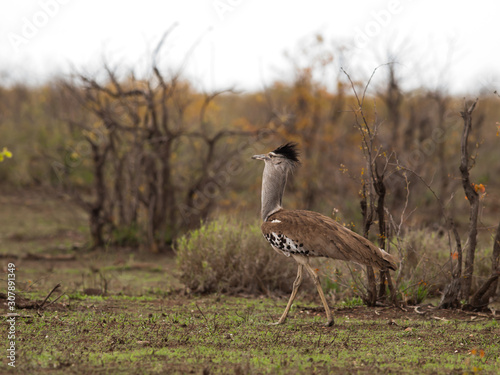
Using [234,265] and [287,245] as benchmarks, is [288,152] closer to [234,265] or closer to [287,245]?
[287,245]

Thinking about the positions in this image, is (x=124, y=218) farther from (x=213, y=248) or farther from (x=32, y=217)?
(x=213, y=248)

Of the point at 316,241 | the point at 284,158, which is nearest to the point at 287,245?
the point at 316,241

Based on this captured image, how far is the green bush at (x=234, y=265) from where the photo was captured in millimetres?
7566

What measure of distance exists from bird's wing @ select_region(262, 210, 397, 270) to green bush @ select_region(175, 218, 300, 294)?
7.49 feet

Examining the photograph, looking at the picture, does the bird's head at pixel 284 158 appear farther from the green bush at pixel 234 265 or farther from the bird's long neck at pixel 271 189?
the green bush at pixel 234 265

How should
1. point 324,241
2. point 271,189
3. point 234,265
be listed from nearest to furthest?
point 324,241 → point 271,189 → point 234,265

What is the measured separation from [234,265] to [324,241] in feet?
8.96

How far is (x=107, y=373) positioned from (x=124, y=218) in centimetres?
773

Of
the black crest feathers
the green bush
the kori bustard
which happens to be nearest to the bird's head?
the black crest feathers

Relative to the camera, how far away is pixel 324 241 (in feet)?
17.0

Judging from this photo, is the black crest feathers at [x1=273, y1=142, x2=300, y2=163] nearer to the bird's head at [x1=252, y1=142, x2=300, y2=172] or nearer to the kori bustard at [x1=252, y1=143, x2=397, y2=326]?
the bird's head at [x1=252, y1=142, x2=300, y2=172]

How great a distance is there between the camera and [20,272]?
28.4 feet

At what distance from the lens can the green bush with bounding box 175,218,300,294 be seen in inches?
298

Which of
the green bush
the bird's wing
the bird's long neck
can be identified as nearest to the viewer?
the bird's wing
